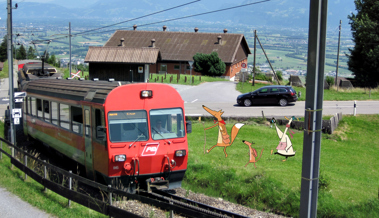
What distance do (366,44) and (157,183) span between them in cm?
4554

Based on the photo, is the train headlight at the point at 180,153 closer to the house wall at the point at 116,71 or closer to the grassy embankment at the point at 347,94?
the grassy embankment at the point at 347,94

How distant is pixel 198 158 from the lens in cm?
1559

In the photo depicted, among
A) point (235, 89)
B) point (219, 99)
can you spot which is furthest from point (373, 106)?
point (235, 89)

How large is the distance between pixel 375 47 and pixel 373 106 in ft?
76.7

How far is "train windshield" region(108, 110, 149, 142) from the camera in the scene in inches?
405

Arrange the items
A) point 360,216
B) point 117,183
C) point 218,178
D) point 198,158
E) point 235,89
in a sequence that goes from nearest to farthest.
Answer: point 360,216 < point 117,183 < point 218,178 < point 198,158 < point 235,89

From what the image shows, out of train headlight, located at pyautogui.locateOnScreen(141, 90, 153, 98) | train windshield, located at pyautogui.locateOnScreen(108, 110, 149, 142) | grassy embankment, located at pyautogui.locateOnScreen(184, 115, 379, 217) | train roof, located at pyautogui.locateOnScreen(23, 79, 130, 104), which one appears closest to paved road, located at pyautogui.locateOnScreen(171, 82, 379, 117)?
grassy embankment, located at pyautogui.locateOnScreen(184, 115, 379, 217)

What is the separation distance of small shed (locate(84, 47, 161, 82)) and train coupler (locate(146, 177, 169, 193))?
28.3 meters

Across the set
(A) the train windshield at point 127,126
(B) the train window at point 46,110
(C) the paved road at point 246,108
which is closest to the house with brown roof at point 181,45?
(C) the paved road at point 246,108

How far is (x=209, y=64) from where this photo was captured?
60.3 meters

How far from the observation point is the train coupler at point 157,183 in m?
10.3

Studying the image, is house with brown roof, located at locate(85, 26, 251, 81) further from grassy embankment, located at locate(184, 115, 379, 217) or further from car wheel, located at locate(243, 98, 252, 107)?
grassy embankment, located at locate(184, 115, 379, 217)

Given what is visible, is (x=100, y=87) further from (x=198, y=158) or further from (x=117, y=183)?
(x=198, y=158)

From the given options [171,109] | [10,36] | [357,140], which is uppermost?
[10,36]
